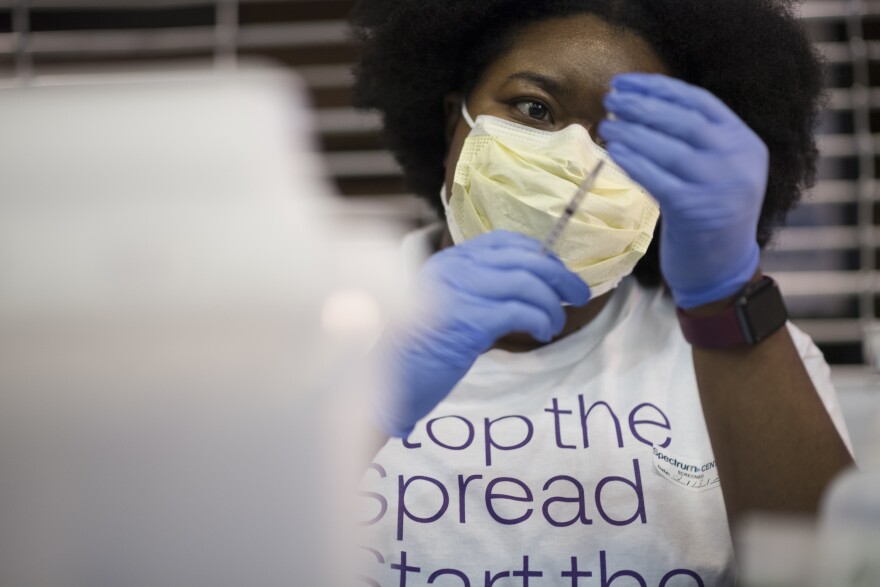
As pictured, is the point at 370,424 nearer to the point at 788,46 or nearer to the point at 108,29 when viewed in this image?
the point at 788,46

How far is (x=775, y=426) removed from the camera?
111 cm

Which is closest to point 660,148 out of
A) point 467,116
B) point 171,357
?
point 467,116

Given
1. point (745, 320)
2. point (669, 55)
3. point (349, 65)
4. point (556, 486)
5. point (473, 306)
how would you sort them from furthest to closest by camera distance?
point (349, 65)
point (669, 55)
point (556, 486)
point (745, 320)
point (473, 306)

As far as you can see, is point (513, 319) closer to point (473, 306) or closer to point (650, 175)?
point (473, 306)

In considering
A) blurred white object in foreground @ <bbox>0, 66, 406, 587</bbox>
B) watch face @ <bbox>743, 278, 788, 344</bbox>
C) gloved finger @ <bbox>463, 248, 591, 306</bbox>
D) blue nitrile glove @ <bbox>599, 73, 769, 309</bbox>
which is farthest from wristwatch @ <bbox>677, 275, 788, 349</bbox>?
blurred white object in foreground @ <bbox>0, 66, 406, 587</bbox>

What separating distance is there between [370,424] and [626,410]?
3.16 ft

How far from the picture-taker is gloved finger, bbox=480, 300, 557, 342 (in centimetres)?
90

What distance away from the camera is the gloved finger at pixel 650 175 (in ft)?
3.13

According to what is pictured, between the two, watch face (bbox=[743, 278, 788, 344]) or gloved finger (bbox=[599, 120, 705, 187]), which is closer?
gloved finger (bbox=[599, 120, 705, 187])

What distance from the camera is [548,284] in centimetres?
96

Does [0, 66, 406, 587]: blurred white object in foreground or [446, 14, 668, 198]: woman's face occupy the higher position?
[446, 14, 668, 198]: woman's face

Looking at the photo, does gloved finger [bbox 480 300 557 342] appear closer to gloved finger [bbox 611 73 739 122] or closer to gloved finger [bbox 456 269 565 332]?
gloved finger [bbox 456 269 565 332]

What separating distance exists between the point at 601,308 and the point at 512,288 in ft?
1.88

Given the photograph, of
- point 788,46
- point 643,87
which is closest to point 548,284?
point 643,87
